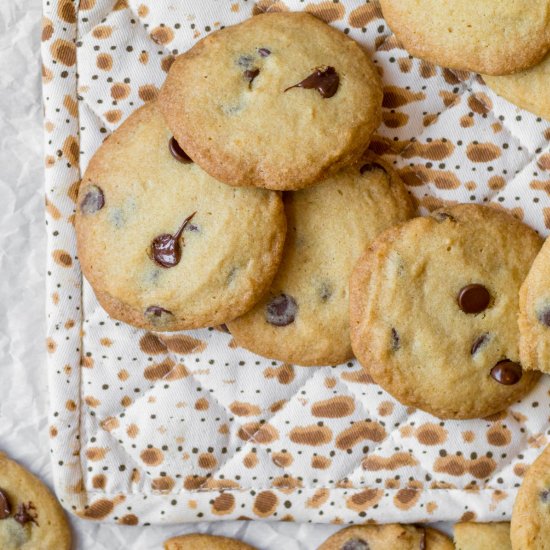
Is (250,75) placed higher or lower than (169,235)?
higher

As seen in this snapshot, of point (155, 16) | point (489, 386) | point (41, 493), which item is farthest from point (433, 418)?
point (155, 16)

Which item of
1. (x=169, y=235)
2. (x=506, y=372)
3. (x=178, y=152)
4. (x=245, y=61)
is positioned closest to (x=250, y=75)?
(x=245, y=61)

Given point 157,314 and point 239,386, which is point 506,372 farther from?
point 157,314

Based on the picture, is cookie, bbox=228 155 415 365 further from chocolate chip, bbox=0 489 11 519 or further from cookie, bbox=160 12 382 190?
chocolate chip, bbox=0 489 11 519

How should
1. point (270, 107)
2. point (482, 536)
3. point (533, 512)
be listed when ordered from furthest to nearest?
point (482, 536) → point (533, 512) → point (270, 107)

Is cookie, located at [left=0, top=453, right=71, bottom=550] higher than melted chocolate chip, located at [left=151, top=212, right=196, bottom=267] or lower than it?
lower

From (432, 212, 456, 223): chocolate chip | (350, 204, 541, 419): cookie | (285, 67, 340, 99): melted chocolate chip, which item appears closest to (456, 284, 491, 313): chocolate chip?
(350, 204, 541, 419): cookie
